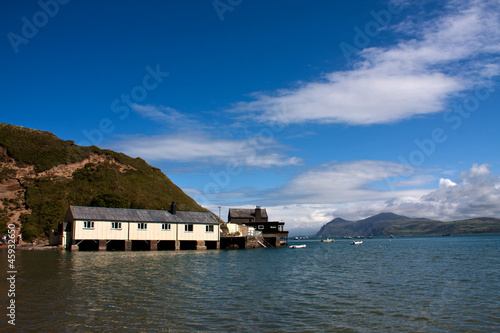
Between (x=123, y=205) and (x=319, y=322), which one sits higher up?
(x=123, y=205)

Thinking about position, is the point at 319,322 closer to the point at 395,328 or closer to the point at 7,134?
the point at 395,328

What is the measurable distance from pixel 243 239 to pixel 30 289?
6792 cm

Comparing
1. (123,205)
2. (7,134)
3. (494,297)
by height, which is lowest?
(494,297)

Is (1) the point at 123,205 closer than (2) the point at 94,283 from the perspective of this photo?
No

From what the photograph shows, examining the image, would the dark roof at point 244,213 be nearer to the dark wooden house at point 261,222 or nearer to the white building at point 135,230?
the dark wooden house at point 261,222

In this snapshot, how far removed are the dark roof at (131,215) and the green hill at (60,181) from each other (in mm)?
15296

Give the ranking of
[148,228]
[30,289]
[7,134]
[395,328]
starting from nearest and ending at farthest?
[395,328]
[30,289]
[148,228]
[7,134]

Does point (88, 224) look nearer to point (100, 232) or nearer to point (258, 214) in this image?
point (100, 232)

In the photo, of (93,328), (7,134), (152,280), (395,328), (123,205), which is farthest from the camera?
(7,134)

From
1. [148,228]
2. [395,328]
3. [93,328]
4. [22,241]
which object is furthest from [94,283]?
[22,241]

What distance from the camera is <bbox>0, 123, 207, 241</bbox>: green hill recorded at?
79625mm

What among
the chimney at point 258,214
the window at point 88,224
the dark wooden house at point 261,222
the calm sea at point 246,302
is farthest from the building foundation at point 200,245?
the calm sea at point 246,302

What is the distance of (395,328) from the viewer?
16562 millimetres

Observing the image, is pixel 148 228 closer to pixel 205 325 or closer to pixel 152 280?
pixel 152 280
